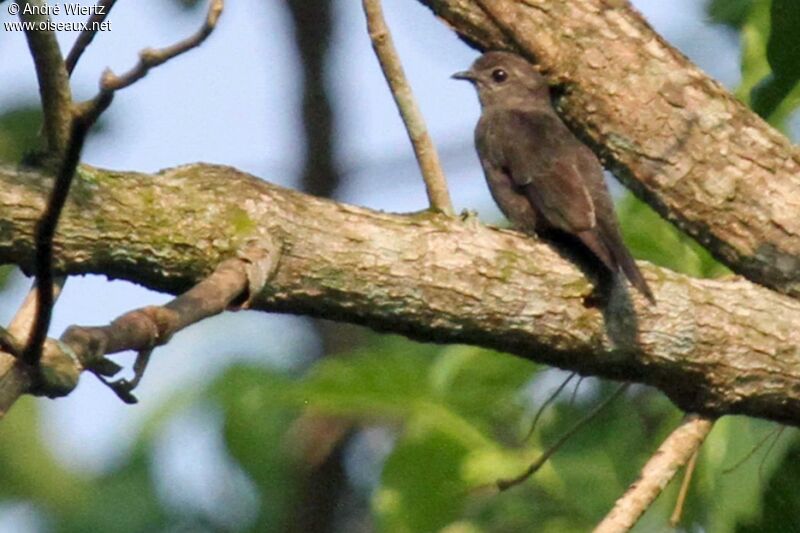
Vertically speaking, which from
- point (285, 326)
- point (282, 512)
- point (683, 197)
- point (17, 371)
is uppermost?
point (17, 371)

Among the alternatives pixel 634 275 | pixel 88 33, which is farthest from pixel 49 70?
pixel 634 275

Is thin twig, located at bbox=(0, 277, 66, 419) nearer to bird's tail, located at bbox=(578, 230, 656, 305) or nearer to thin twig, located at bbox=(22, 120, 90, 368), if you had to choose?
thin twig, located at bbox=(22, 120, 90, 368)

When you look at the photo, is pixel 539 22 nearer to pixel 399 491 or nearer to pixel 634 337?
pixel 634 337

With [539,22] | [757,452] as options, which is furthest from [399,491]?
[539,22]

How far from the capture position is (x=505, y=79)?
19.2ft

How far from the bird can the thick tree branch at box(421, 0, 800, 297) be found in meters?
0.15

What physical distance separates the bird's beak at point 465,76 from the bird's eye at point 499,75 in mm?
454

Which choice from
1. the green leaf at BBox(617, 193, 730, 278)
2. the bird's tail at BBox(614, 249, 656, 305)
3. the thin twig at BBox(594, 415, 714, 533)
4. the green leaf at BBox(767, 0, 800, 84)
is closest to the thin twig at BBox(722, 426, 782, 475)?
the thin twig at BBox(594, 415, 714, 533)

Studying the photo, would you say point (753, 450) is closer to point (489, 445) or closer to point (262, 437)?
point (489, 445)

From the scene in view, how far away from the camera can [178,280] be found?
3590mm

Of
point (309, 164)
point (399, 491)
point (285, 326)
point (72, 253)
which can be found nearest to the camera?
point (72, 253)

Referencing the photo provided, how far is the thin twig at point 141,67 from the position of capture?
2232 mm

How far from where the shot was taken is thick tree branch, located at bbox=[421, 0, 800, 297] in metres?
4.58

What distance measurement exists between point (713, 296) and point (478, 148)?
195 cm
